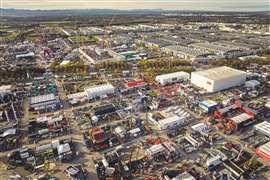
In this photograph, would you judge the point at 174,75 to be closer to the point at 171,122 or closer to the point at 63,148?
the point at 171,122

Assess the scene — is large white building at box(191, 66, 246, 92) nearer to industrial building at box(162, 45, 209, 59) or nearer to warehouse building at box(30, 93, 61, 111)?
industrial building at box(162, 45, 209, 59)

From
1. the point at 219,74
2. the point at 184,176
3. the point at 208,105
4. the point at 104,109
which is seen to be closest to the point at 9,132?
the point at 104,109

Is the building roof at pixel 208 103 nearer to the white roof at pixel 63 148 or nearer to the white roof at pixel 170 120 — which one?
the white roof at pixel 170 120

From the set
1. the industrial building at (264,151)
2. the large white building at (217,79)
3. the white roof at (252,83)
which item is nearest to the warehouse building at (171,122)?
the industrial building at (264,151)

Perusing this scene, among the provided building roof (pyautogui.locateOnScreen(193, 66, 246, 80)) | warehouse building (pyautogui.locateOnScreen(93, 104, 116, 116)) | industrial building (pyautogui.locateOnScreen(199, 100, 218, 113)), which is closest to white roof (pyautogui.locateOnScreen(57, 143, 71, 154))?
warehouse building (pyautogui.locateOnScreen(93, 104, 116, 116))

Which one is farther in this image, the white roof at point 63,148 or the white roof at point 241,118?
the white roof at point 241,118

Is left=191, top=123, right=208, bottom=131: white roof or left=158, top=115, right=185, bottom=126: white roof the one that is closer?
left=191, top=123, right=208, bottom=131: white roof
